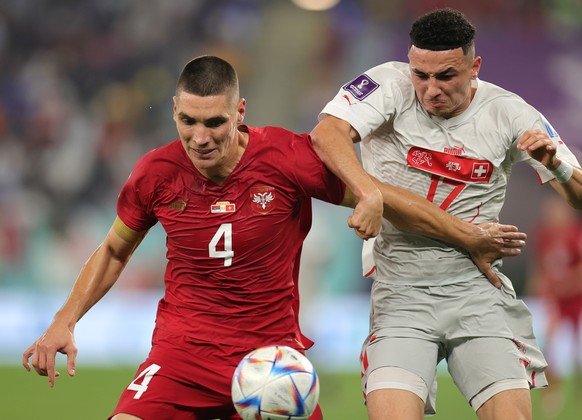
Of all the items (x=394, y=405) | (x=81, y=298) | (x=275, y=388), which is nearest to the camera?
(x=275, y=388)

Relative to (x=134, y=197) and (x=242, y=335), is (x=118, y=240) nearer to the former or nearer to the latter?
(x=134, y=197)

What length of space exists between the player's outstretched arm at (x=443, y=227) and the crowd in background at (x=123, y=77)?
8.03 m

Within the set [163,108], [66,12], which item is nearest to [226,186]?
[163,108]

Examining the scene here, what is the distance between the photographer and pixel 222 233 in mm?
4566

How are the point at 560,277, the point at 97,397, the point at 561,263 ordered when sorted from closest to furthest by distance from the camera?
the point at 97,397, the point at 560,277, the point at 561,263

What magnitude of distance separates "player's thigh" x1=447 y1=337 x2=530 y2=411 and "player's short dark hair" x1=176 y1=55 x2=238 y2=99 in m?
1.65

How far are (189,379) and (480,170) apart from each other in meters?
1.70

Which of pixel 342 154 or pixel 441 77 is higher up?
pixel 441 77

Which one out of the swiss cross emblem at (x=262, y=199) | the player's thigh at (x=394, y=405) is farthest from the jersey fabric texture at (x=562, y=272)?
the swiss cross emblem at (x=262, y=199)

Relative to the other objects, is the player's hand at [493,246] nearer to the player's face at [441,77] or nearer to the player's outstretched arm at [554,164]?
the player's outstretched arm at [554,164]

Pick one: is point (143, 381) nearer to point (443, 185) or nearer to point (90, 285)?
point (90, 285)

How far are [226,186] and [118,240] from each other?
62cm

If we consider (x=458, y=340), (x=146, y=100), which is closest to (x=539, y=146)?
(x=458, y=340)

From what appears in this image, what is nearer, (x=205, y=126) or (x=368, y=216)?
(x=368, y=216)
